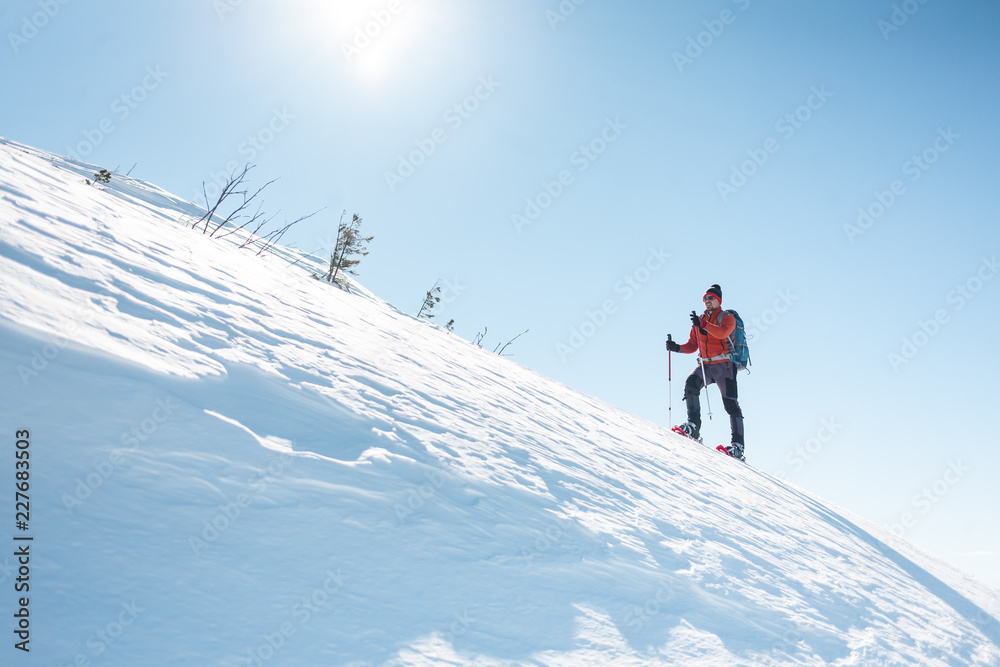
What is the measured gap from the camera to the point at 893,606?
317 centimetres

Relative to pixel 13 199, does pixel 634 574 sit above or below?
→ below

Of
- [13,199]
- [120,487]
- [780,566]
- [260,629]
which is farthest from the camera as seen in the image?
[780,566]

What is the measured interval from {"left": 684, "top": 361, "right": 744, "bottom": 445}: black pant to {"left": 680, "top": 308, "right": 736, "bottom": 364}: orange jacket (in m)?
0.14

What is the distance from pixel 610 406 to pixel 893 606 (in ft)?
12.3

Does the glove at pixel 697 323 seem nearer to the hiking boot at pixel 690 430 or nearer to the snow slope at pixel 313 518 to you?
the hiking boot at pixel 690 430

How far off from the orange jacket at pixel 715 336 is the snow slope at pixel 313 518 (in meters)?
3.69

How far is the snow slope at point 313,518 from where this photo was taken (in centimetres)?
145

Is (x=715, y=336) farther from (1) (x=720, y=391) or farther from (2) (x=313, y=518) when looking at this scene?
(2) (x=313, y=518)

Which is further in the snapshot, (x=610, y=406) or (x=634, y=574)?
(x=610, y=406)

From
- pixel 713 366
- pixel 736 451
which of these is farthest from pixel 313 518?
pixel 713 366

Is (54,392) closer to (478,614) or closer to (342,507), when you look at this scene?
(342,507)

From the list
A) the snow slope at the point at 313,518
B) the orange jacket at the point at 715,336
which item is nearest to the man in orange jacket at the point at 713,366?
the orange jacket at the point at 715,336

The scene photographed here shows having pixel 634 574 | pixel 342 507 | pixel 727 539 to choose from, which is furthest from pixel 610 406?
pixel 342 507

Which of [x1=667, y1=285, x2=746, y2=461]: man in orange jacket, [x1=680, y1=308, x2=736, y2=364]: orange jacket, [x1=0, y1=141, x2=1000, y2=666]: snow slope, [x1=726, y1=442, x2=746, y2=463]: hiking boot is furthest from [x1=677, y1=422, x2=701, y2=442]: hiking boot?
[x1=0, y1=141, x2=1000, y2=666]: snow slope
